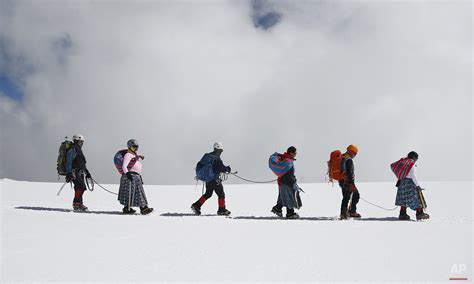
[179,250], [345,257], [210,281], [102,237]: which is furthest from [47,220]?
[345,257]

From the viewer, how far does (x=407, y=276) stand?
4.35 meters

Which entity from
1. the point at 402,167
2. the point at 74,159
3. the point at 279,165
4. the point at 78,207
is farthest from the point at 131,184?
the point at 402,167

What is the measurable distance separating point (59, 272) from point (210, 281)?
1.74m

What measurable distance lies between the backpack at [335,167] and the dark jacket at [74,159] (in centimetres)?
663

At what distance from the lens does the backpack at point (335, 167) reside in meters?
10.0

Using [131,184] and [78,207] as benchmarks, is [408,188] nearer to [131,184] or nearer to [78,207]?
[131,184]

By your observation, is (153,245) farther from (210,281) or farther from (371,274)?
(371,274)

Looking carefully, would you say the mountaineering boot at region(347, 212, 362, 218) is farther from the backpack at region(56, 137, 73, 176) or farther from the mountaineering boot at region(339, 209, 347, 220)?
the backpack at region(56, 137, 73, 176)

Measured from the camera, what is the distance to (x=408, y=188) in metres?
9.82

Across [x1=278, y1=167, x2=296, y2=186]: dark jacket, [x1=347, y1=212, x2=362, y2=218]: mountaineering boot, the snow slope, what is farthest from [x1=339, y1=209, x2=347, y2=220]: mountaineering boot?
[x1=278, y1=167, x2=296, y2=186]: dark jacket

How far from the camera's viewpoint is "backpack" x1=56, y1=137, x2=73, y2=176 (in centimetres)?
1072

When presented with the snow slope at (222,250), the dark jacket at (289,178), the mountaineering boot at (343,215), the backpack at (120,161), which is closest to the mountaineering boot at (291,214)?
the dark jacket at (289,178)

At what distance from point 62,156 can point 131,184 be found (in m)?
2.22

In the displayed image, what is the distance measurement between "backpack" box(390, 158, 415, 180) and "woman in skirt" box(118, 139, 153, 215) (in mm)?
6366
